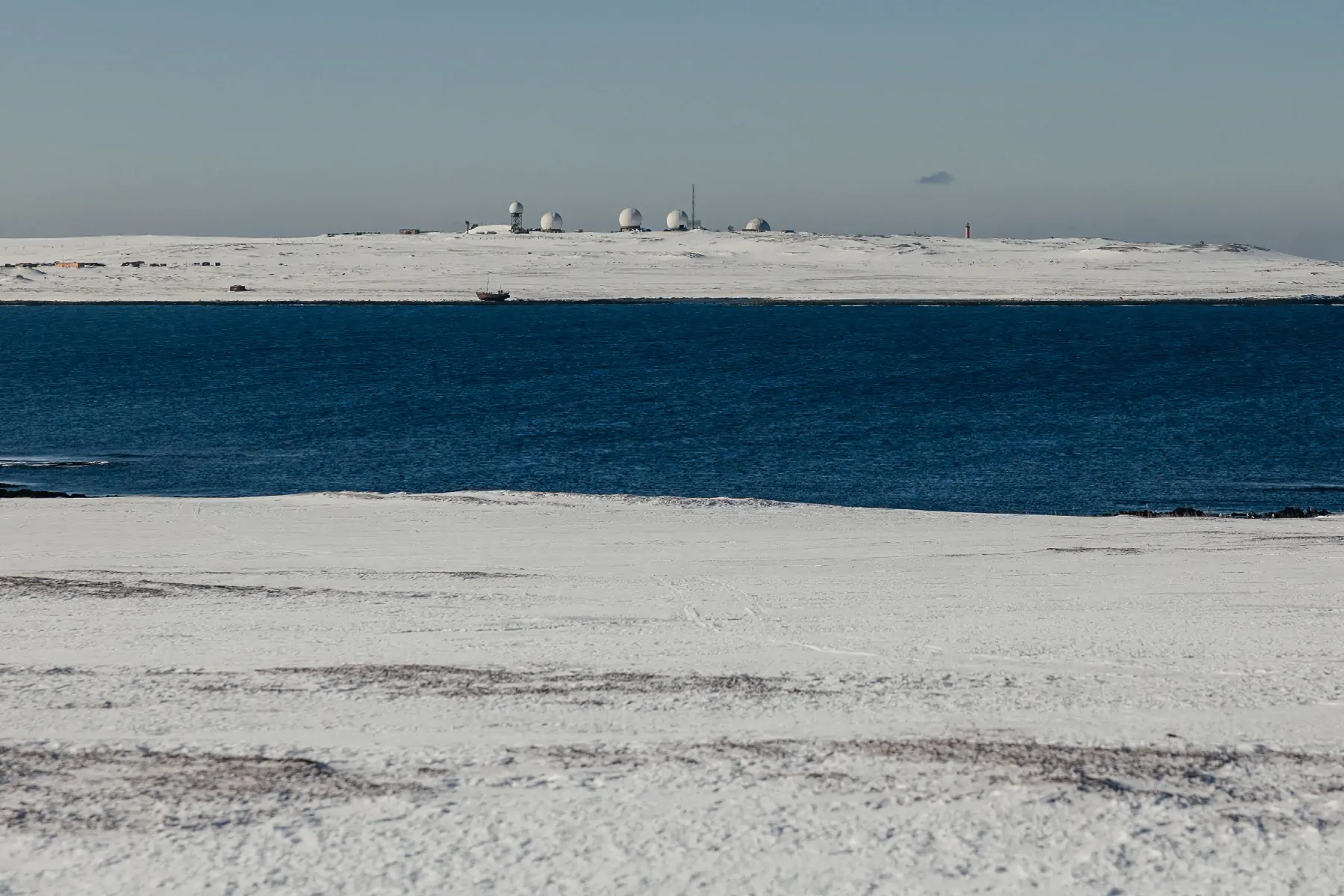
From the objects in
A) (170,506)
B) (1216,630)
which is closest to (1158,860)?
(1216,630)

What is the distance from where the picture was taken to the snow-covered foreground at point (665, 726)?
6535 mm

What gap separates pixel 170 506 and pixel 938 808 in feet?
53.1

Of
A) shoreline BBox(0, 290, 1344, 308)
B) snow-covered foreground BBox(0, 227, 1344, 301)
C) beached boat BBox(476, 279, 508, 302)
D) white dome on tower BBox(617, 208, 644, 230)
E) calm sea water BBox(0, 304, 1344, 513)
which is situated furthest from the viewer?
white dome on tower BBox(617, 208, 644, 230)

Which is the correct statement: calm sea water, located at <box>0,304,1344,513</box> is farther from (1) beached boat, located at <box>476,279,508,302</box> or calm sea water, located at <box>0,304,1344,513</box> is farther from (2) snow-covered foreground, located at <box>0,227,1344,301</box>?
(2) snow-covered foreground, located at <box>0,227,1344,301</box>

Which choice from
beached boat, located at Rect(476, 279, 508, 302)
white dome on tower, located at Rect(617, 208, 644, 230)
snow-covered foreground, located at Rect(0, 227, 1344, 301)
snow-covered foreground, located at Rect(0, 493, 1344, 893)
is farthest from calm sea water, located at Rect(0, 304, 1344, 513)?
white dome on tower, located at Rect(617, 208, 644, 230)

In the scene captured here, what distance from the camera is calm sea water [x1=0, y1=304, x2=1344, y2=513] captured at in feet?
113

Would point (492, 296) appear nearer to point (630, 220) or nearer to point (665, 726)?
point (630, 220)

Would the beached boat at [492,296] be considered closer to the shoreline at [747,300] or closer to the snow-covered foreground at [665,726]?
the shoreline at [747,300]

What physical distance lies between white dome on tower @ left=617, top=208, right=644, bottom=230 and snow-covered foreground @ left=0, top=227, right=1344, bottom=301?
5.78m

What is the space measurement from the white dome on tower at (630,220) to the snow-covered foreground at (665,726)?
163717mm

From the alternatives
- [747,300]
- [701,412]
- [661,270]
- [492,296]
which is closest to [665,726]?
[701,412]

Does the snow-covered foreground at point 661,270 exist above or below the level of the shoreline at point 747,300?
above

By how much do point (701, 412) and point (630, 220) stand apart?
127984mm

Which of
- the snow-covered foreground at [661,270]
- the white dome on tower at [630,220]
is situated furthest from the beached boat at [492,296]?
the white dome on tower at [630,220]
